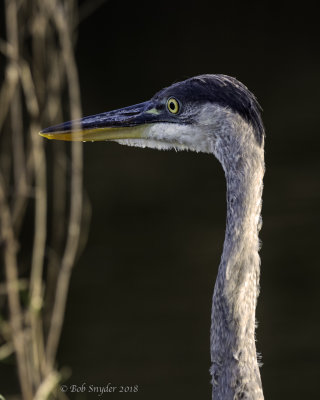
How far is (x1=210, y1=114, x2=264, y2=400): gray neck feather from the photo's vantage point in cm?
236

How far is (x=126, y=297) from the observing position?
19.5 feet

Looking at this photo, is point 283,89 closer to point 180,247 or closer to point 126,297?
point 180,247

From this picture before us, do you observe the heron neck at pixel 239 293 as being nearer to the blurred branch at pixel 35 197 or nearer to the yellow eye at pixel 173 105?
the yellow eye at pixel 173 105

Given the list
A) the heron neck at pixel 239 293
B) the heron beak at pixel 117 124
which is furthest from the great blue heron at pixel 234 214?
the heron beak at pixel 117 124

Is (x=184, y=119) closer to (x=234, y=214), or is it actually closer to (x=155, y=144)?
(x=155, y=144)

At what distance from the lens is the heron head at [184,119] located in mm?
2518

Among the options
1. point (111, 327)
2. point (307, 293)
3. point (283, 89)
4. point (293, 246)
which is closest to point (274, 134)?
point (283, 89)

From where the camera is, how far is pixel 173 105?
110 inches

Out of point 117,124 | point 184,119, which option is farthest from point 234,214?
point 117,124

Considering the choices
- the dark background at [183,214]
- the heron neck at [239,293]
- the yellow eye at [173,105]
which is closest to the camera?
the heron neck at [239,293]

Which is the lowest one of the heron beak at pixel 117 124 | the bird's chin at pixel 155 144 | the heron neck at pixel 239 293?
the heron neck at pixel 239 293

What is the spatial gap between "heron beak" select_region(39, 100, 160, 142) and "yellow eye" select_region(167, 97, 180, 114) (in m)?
0.05

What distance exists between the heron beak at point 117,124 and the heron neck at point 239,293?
0.48 metres

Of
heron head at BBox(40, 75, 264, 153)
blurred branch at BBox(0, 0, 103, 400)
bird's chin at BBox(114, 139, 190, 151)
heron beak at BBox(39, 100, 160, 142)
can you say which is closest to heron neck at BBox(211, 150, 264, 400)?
heron head at BBox(40, 75, 264, 153)
